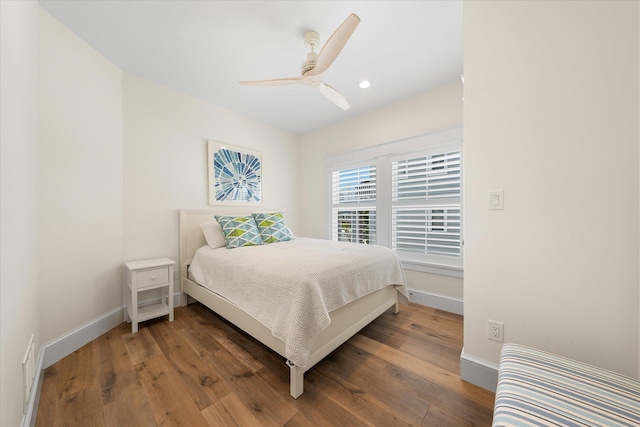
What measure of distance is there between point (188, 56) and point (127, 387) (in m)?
2.61

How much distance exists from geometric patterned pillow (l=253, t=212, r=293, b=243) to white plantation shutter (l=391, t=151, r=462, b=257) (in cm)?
146

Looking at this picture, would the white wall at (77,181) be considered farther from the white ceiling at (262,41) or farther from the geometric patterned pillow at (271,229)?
the geometric patterned pillow at (271,229)

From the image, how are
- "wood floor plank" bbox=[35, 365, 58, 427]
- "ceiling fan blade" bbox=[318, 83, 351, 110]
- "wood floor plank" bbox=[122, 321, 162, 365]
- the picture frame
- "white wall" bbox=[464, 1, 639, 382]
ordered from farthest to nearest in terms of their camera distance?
the picture frame < "ceiling fan blade" bbox=[318, 83, 351, 110] < "wood floor plank" bbox=[122, 321, 162, 365] < "wood floor plank" bbox=[35, 365, 58, 427] < "white wall" bbox=[464, 1, 639, 382]

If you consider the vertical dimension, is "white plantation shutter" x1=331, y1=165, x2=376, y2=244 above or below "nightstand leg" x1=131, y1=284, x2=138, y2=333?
above

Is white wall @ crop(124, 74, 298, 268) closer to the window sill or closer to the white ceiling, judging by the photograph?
the white ceiling

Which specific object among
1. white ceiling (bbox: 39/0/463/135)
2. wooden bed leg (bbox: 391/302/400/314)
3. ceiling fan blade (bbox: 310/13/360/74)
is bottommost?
wooden bed leg (bbox: 391/302/400/314)

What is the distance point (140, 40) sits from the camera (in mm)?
1874

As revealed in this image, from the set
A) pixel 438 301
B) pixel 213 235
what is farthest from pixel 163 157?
pixel 438 301

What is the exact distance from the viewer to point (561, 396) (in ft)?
2.55

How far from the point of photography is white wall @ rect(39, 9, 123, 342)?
167cm

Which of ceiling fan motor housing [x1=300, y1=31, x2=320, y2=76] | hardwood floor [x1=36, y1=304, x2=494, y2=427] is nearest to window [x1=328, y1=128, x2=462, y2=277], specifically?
hardwood floor [x1=36, y1=304, x2=494, y2=427]

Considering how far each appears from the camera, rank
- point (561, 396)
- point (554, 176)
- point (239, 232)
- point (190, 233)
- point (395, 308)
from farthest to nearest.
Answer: point (190, 233) < point (239, 232) < point (395, 308) < point (554, 176) < point (561, 396)

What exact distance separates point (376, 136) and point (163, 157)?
265 centimetres

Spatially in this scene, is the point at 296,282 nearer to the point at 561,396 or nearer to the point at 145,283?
the point at 561,396
